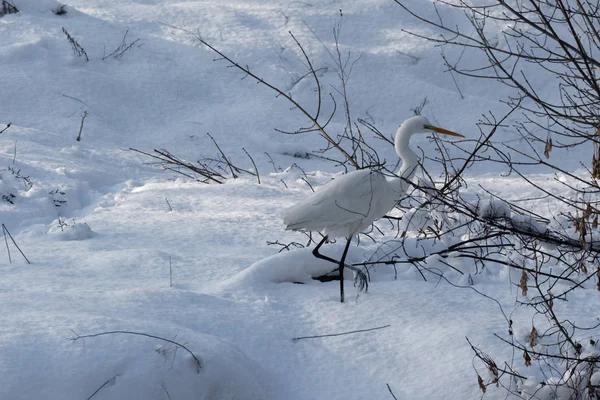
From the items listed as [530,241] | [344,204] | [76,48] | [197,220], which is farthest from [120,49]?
[530,241]

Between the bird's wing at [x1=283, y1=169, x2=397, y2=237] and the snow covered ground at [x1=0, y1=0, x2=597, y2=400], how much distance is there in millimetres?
243

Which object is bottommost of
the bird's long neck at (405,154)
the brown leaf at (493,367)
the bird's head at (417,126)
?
the brown leaf at (493,367)

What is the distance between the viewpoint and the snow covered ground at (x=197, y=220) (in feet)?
7.82

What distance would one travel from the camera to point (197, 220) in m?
4.49

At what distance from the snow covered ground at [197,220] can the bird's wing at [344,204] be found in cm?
24

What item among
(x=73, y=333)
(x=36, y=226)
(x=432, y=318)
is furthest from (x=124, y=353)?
(x=36, y=226)

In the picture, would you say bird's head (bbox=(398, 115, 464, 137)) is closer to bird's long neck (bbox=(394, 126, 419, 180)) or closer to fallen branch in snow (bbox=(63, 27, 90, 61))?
bird's long neck (bbox=(394, 126, 419, 180))

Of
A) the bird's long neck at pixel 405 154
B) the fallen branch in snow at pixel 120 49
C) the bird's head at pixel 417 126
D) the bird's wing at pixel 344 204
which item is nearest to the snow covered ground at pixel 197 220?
the fallen branch in snow at pixel 120 49

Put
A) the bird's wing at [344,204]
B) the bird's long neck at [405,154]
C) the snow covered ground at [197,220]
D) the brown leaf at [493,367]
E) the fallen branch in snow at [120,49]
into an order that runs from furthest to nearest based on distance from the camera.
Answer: the fallen branch in snow at [120,49] → the bird's long neck at [405,154] → the bird's wing at [344,204] → the snow covered ground at [197,220] → the brown leaf at [493,367]

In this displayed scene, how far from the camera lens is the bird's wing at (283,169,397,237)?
3289 millimetres

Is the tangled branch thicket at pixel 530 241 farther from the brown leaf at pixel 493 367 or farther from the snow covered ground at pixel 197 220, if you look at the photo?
the snow covered ground at pixel 197 220

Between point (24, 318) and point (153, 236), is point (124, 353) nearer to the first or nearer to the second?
point (24, 318)

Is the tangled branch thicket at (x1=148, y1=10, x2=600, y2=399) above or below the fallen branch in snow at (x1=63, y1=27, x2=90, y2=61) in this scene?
above

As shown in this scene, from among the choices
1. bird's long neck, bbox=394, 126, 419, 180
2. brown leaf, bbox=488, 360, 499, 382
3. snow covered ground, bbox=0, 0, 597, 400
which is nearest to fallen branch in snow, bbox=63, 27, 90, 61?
snow covered ground, bbox=0, 0, 597, 400
